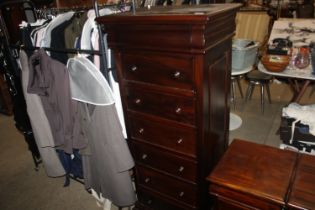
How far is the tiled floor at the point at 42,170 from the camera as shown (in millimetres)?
2014

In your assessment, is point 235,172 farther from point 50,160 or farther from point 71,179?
→ point 71,179

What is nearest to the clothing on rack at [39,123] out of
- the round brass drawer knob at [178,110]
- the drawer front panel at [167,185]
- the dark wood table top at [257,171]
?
the drawer front panel at [167,185]

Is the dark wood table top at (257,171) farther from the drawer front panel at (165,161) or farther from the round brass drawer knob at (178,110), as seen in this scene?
the round brass drawer knob at (178,110)

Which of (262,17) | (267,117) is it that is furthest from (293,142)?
(262,17)

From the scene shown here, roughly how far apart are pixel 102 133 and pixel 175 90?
0.55 metres

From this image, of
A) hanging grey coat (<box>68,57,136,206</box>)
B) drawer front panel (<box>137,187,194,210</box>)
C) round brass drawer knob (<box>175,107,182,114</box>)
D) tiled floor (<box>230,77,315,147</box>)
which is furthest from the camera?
tiled floor (<box>230,77,315,147</box>)

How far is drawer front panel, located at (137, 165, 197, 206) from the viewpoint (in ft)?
4.73

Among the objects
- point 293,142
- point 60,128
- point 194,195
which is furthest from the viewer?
point 293,142

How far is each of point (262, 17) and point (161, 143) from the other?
104 inches

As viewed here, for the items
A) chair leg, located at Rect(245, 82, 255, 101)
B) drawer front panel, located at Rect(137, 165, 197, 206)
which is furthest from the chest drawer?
chair leg, located at Rect(245, 82, 255, 101)

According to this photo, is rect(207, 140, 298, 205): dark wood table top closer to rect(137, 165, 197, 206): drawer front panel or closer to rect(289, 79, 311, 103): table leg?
rect(137, 165, 197, 206): drawer front panel

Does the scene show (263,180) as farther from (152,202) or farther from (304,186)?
(152,202)

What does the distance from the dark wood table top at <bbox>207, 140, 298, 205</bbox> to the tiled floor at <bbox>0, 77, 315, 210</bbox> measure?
1176 mm

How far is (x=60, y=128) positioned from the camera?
1663mm
